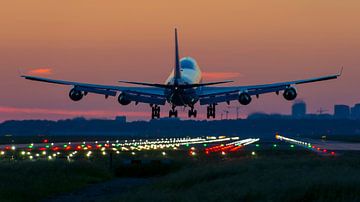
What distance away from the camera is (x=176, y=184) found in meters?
40.9

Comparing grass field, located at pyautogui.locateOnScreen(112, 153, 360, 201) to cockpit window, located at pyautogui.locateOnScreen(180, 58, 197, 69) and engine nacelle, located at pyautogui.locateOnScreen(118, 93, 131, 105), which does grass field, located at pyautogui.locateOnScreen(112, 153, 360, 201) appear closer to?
engine nacelle, located at pyautogui.locateOnScreen(118, 93, 131, 105)

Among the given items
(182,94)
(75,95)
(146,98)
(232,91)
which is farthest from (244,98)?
(75,95)

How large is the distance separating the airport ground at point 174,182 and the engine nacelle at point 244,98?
20.6 m

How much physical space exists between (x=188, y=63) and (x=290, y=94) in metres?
19.0

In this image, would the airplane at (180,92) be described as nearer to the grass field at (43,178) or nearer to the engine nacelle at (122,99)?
the engine nacelle at (122,99)

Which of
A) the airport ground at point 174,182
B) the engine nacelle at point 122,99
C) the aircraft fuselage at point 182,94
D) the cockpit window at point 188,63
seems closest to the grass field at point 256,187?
the airport ground at point 174,182

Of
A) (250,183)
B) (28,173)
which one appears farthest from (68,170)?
(250,183)

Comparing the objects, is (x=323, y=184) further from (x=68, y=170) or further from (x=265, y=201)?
(x=68, y=170)

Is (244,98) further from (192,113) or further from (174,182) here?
(174,182)

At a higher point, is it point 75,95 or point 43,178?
point 75,95

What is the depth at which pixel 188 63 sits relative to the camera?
307ft

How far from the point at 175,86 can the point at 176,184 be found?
110ft

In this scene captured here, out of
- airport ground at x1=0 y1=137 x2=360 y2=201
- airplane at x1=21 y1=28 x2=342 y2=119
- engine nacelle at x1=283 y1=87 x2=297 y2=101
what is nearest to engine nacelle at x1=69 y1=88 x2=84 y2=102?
airplane at x1=21 y1=28 x2=342 y2=119

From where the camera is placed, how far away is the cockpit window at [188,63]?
3623 inches
